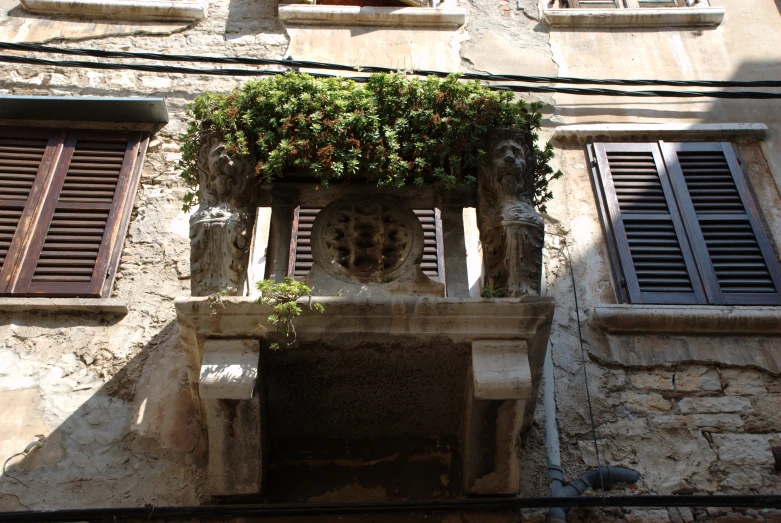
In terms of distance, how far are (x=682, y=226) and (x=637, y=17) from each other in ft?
7.88

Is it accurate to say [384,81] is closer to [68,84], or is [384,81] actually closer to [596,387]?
[596,387]

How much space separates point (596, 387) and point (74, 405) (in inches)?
118

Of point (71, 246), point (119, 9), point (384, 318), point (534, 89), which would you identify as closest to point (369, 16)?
point (534, 89)

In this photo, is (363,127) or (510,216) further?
(363,127)

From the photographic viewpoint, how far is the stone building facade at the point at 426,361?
428 centimetres

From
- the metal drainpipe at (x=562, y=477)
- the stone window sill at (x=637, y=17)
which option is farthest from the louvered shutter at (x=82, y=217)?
the stone window sill at (x=637, y=17)

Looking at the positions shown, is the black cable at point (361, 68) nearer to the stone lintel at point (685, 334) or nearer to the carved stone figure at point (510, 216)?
the carved stone figure at point (510, 216)

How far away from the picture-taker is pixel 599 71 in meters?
6.82

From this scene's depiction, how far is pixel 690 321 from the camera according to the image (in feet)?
16.5

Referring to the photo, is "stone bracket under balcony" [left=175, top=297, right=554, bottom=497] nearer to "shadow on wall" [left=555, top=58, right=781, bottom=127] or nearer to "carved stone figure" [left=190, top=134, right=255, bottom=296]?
"carved stone figure" [left=190, top=134, right=255, bottom=296]

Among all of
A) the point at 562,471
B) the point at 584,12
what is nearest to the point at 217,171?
the point at 562,471

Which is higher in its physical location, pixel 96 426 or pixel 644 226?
pixel 644 226

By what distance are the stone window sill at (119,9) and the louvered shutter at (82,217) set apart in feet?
4.93

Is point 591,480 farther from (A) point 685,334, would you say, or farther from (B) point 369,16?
(B) point 369,16
